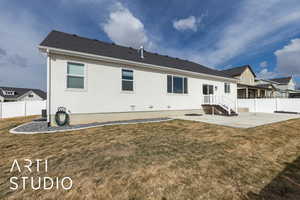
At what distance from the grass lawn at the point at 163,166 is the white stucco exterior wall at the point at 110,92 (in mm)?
2804

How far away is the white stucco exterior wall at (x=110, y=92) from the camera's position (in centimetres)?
696

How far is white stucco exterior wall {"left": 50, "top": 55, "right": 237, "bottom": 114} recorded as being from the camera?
6.96 m

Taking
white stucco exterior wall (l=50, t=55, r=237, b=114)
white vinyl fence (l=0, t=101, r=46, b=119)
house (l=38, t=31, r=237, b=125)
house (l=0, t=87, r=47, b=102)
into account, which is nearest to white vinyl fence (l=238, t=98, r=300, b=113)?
house (l=38, t=31, r=237, b=125)

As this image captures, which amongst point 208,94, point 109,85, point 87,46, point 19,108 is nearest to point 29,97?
point 19,108

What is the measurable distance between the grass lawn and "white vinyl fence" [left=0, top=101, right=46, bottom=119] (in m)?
13.3

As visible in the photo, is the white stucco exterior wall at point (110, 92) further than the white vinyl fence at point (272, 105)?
No

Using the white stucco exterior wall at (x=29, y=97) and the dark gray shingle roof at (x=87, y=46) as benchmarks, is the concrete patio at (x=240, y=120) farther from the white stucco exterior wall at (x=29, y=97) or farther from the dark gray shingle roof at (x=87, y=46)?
the white stucco exterior wall at (x=29, y=97)

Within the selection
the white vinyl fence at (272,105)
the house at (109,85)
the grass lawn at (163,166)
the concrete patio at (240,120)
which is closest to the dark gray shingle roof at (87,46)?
the house at (109,85)

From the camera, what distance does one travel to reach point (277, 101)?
48.2 ft

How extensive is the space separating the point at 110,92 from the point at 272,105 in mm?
17480

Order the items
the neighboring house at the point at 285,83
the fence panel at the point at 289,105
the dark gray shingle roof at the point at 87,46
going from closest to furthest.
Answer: the dark gray shingle roof at the point at 87,46 < the fence panel at the point at 289,105 < the neighboring house at the point at 285,83

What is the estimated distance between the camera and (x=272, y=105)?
14820 mm

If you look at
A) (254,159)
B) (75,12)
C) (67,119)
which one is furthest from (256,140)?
(75,12)

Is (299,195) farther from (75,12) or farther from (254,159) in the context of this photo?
(75,12)
